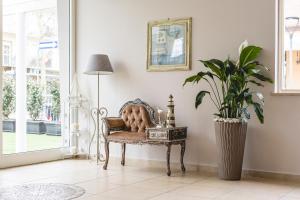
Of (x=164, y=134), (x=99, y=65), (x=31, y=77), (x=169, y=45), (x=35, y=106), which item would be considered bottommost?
(x=164, y=134)

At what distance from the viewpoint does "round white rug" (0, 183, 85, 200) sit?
4125mm

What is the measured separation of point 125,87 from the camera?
639 centimetres

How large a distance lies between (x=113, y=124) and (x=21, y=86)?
145cm

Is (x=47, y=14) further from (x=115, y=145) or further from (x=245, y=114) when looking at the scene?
(x=245, y=114)

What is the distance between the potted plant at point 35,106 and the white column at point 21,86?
0.29 ft

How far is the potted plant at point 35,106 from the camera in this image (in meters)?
6.36

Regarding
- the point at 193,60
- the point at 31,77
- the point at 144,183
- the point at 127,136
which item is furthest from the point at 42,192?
the point at 193,60

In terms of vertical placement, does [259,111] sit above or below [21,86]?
below

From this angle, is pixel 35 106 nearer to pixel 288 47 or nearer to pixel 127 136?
pixel 127 136

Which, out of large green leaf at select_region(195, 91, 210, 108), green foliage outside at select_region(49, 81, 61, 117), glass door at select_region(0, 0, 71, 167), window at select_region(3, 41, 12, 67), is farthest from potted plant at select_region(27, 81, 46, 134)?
large green leaf at select_region(195, 91, 210, 108)

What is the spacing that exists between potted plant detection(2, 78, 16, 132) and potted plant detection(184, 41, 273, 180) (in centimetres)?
256

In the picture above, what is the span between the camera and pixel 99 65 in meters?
6.09

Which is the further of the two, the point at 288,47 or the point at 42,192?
the point at 288,47

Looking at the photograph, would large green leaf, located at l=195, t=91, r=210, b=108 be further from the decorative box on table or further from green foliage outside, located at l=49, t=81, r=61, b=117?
green foliage outside, located at l=49, t=81, r=61, b=117
